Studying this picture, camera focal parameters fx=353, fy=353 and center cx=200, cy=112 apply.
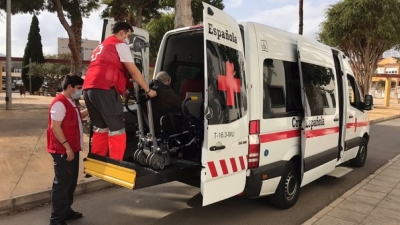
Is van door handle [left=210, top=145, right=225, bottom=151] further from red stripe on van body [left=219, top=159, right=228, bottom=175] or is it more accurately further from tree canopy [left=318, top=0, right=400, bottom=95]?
tree canopy [left=318, top=0, right=400, bottom=95]

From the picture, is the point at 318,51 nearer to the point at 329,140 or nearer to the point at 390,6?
the point at 329,140

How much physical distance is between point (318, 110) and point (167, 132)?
2262 millimetres

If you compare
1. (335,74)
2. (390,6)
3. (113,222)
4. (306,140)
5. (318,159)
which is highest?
(390,6)

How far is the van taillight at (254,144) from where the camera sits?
13.4 ft

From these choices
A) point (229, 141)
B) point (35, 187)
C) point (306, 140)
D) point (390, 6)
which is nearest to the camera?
point (229, 141)

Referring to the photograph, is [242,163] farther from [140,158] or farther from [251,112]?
[140,158]

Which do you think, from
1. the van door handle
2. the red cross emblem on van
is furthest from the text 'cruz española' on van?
the van door handle

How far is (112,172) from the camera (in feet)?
12.4

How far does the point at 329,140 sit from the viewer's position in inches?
218

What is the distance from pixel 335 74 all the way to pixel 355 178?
2.24 m

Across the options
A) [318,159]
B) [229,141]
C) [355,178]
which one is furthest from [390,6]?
[229,141]

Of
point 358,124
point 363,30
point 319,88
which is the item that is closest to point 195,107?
point 319,88

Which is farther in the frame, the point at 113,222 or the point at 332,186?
the point at 332,186

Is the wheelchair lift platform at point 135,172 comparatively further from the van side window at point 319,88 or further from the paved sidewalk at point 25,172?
the van side window at point 319,88
